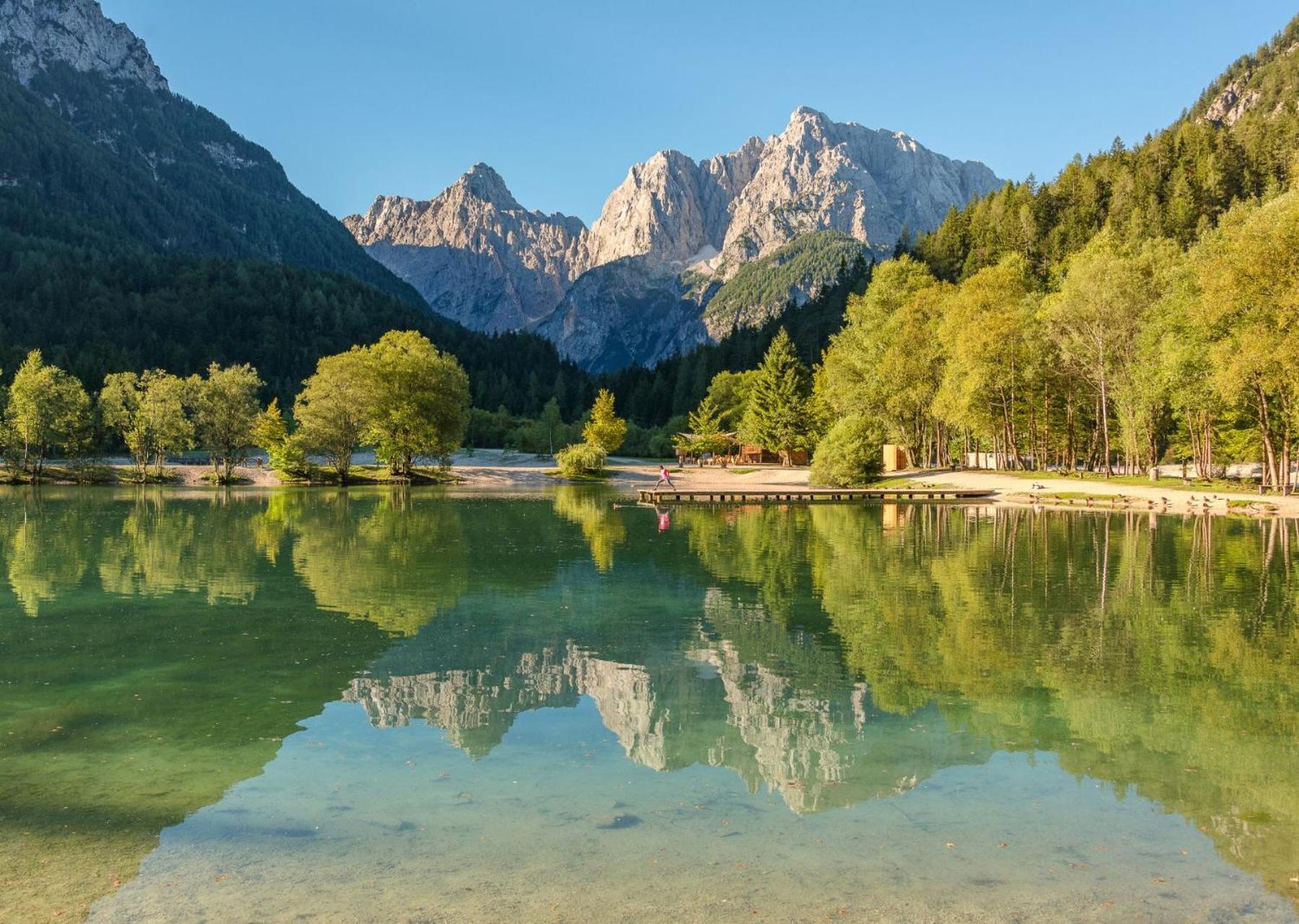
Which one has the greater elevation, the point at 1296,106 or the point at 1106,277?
the point at 1296,106

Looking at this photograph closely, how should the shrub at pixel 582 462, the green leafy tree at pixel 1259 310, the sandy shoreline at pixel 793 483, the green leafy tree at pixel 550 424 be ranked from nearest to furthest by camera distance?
the green leafy tree at pixel 1259 310, the sandy shoreline at pixel 793 483, the shrub at pixel 582 462, the green leafy tree at pixel 550 424

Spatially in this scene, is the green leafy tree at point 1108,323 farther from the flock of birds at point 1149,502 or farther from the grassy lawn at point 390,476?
the grassy lawn at point 390,476

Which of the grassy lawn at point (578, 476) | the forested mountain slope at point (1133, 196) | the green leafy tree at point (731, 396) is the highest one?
the forested mountain slope at point (1133, 196)

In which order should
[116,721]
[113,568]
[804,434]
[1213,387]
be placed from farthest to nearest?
[804,434]
[1213,387]
[113,568]
[116,721]

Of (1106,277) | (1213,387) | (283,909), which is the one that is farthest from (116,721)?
(1106,277)

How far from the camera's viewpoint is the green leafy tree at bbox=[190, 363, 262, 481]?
85688 mm

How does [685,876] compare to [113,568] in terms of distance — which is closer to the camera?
[685,876]

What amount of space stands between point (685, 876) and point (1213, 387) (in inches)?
2023

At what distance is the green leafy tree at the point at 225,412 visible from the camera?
85.7 meters

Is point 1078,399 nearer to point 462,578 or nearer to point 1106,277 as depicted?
point 1106,277

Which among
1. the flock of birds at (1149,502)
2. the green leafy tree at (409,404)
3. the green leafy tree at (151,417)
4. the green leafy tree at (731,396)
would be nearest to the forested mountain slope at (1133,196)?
the green leafy tree at (731,396)

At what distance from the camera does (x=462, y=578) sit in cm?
2638

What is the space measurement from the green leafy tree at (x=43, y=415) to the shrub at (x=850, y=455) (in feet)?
227

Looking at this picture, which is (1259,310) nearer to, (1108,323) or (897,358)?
(1108,323)
